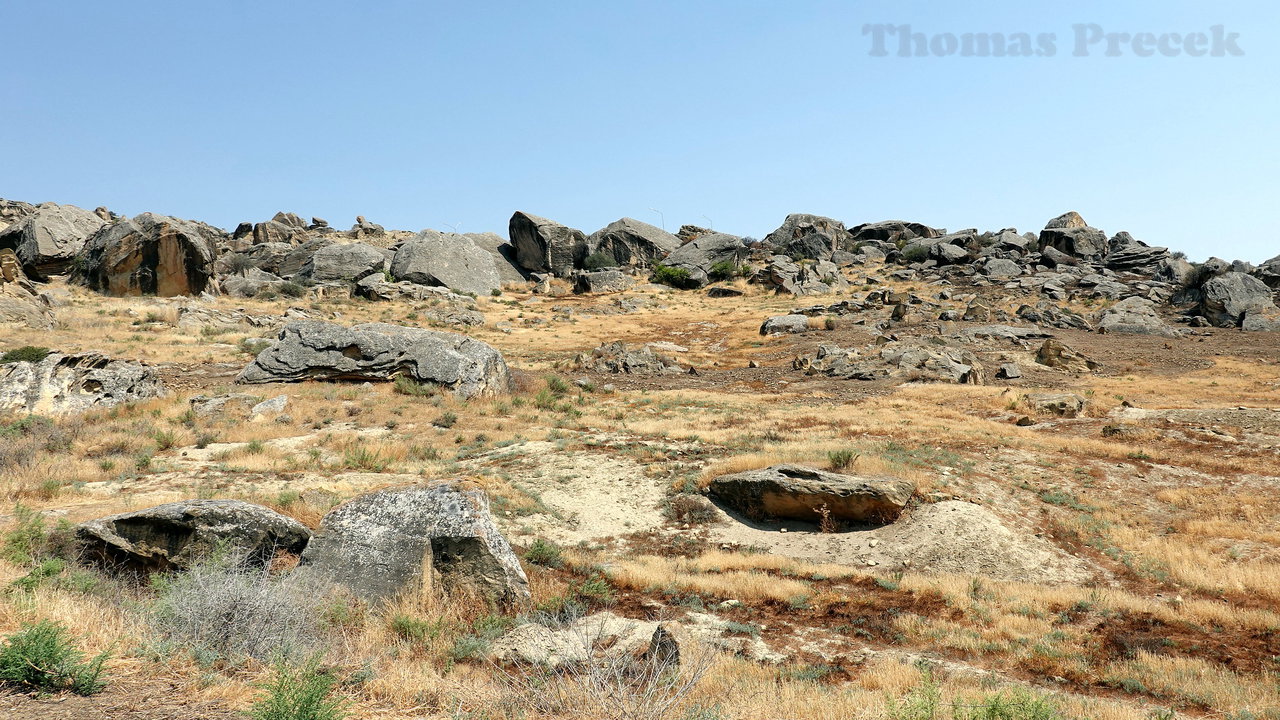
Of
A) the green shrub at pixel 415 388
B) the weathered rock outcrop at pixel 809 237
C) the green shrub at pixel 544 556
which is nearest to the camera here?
the green shrub at pixel 544 556

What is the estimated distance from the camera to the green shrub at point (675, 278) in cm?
6228

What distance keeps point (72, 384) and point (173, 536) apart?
1290cm

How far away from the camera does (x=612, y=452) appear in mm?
17125

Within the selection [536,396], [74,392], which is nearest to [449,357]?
[536,396]

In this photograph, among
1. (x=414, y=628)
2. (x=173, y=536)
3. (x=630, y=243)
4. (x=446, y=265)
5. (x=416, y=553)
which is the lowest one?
(x=414, y=628)

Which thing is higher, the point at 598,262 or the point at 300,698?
the point at 598,262

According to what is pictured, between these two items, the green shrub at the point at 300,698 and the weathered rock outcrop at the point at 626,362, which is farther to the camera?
the weathered rock outcrop at the point at 626,362

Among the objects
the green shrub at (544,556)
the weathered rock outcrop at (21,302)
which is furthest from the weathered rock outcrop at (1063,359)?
the weathered rock outcrop at (21,302)

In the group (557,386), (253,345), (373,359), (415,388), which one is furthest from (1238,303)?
(253,345)

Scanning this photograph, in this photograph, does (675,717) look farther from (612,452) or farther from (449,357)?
(449,357)

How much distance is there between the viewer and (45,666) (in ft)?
15.3

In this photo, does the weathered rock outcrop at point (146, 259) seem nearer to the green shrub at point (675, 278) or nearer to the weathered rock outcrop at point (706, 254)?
the green shrub at point (675, 278)

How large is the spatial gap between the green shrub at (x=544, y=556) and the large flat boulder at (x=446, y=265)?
43.2m

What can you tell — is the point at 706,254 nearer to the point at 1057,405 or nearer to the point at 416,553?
the point at 1057,405
